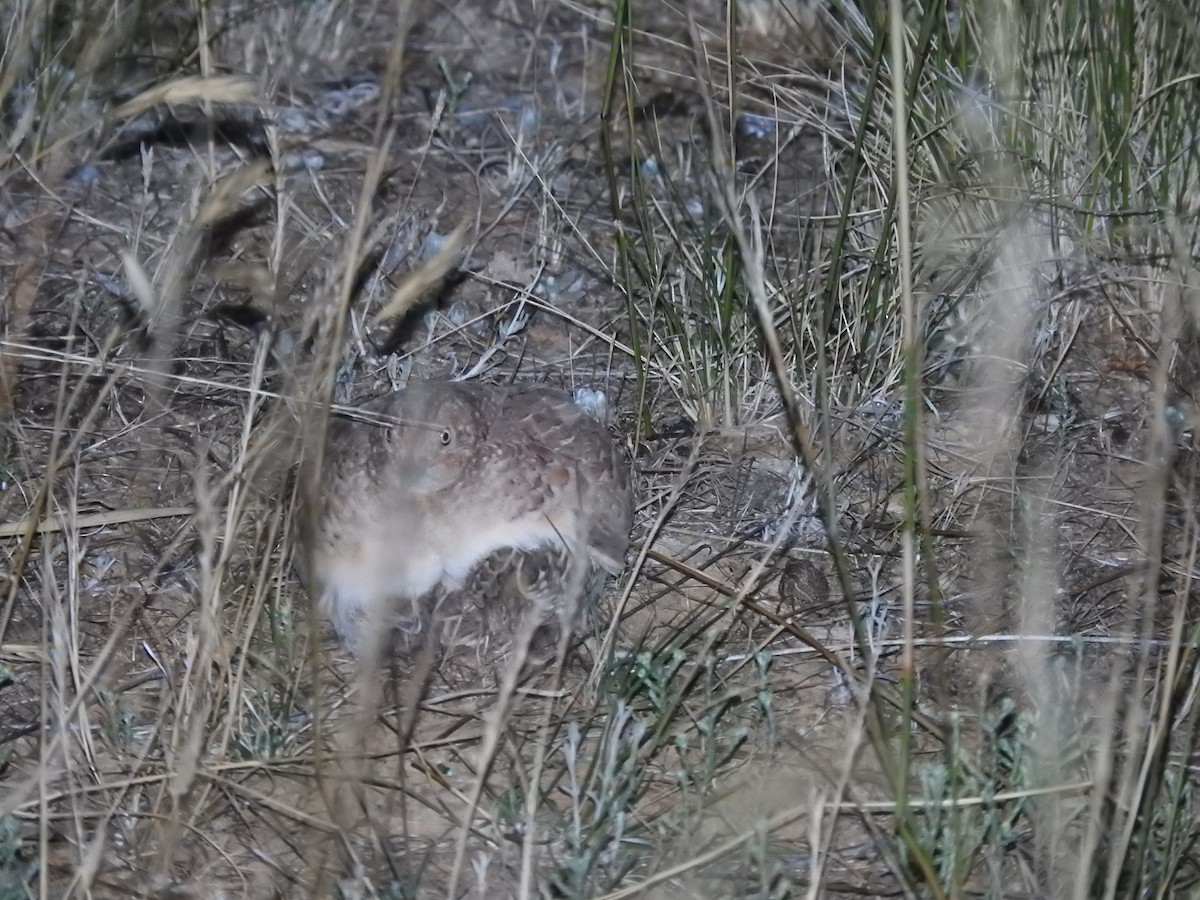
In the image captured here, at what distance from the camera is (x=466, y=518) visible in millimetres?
2387

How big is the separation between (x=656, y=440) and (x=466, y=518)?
0.61 meters

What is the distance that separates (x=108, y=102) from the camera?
11.5ft

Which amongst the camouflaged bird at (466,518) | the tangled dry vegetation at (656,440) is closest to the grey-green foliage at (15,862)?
the tangled dry vegetation at (656,440)

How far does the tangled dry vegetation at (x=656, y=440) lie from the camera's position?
1.80 m

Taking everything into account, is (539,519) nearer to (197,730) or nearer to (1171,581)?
(197,730)

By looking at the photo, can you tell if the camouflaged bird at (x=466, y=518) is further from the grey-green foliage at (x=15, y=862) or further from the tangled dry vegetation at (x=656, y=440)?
the grey-green foliage at (x=15, y=862)

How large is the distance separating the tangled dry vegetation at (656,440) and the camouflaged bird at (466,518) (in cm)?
8

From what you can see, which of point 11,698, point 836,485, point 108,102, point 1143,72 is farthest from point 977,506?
point 108,102

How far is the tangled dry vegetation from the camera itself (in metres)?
1.80

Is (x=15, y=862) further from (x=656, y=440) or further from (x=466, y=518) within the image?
(x=656, y=440)

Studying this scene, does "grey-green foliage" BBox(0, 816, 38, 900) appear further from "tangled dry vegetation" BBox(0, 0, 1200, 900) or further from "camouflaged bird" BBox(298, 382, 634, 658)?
"camouflaged bird" BBox(298, 382, 634, 658)

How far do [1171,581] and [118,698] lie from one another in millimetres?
1748

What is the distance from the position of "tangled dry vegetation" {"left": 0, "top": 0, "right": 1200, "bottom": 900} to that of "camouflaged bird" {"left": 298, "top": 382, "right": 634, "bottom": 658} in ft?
0.28

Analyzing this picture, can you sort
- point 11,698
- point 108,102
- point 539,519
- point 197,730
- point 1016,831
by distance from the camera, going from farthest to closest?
point 108,102
point 539,519
point 11,698
point 1016,831
point 197,730
